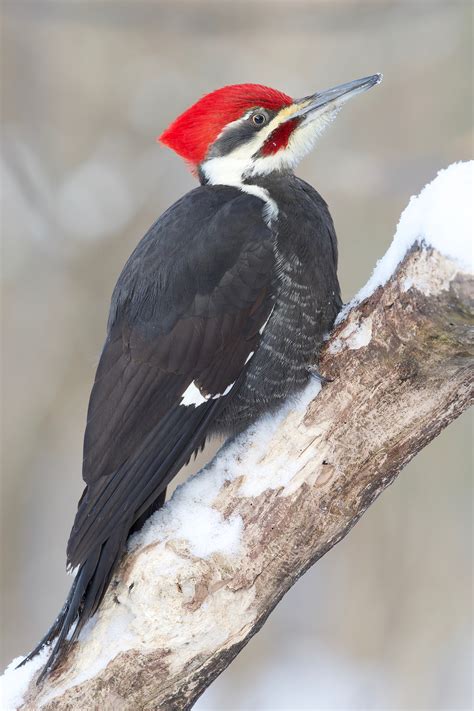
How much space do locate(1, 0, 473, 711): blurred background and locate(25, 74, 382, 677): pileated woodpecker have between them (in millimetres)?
2524

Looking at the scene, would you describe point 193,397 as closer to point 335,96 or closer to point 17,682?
point 17,682

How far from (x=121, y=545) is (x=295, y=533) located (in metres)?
0.48

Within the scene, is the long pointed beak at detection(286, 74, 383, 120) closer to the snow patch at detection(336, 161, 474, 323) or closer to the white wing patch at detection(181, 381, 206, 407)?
the snow patch at detection(336, 161, 474, 323)

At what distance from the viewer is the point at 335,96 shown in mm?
2789

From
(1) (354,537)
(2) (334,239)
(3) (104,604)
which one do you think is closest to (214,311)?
(2) (334,239)

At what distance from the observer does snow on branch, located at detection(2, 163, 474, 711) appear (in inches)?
88.0

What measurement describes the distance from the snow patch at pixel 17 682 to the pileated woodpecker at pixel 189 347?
42mm

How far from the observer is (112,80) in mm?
6188

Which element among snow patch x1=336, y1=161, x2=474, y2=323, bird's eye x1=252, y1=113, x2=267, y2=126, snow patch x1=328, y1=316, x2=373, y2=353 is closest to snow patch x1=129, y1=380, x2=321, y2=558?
snow patch x1=328, y1=316, x2=373, y2=353

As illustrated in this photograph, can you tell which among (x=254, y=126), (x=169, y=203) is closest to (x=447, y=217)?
(x=254, y=126)

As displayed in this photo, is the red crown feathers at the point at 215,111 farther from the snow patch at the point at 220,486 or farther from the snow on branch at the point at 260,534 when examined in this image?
the snow patch at the point at 220,486

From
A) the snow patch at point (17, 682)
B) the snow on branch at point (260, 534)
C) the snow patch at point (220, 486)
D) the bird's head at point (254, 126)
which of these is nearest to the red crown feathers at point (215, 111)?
the bird's head at point (254, 126)

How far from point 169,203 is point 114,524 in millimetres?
3908

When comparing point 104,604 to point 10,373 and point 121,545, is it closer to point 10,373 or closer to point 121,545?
point 121,545
